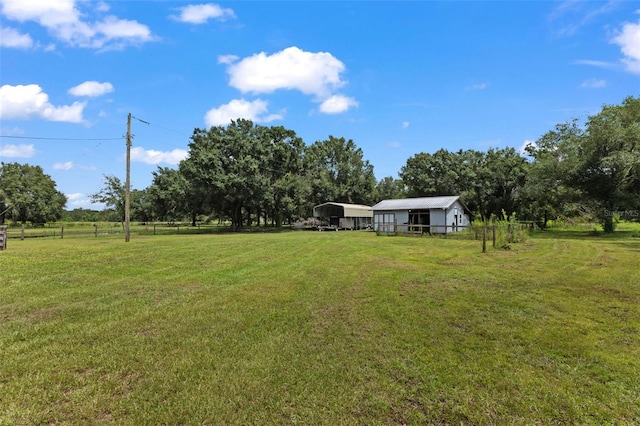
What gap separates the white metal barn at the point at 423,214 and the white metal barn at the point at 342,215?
710cm

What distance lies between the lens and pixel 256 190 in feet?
109

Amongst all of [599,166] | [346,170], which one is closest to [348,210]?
[346,170]

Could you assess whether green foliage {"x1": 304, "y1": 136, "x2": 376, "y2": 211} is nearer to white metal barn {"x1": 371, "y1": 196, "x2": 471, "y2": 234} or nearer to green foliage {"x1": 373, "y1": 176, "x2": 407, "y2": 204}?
green foliage {"x1": 373, "y1": 176, "x2": 407, "y2": 204}

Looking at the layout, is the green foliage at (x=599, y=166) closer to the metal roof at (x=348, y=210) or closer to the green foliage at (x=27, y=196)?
the metal roof at (x=348, y=210)

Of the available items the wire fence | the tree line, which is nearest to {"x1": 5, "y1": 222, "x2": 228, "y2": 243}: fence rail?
the wire fence

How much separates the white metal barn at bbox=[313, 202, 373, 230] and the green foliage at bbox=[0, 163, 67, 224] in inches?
1649

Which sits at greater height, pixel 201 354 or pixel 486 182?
pixel 486 182

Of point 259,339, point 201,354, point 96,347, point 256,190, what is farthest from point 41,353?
point 256,190

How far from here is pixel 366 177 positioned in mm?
52969

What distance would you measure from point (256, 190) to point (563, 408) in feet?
105

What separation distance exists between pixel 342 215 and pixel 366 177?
1710 centimetres

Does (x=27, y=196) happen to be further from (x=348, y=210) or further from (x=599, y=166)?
(x=599, y=166)

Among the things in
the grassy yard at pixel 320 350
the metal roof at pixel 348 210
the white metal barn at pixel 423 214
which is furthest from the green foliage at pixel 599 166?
the grassy yard at pixel 320 350

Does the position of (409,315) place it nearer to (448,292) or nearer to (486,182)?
(448,292)
